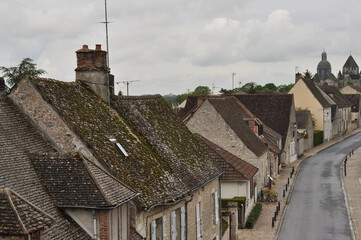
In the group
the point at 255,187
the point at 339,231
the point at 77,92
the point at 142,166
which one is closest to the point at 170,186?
the point at 142,166

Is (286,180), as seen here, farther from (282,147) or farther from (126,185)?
(126,185)

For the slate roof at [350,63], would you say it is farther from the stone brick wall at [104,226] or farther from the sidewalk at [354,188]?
the stone brick wall at [104,226]

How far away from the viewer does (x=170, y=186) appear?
54.8ft

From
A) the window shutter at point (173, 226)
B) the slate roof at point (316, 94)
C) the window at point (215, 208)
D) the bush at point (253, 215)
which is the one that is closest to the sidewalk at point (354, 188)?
the bush at point (253, 215)

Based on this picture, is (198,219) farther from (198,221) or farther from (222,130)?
(222,130)

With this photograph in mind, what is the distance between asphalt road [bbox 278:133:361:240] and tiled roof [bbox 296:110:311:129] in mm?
10202

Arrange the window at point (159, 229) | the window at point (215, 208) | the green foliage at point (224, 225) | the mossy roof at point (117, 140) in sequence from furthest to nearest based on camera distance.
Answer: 1. the green foliage at point (224, 225)
2. the window at point (215, 208)
3. the window at point (159, 229)
4. the mossy roof at point (117, 140)

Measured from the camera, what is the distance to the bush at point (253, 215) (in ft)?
96.2

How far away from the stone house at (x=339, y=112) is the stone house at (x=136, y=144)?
60.4m

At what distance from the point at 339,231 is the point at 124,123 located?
52.2 feet

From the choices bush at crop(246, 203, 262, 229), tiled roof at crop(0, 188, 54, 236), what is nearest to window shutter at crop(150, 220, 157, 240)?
tiled roof at crop(0, 188, 54, 236)

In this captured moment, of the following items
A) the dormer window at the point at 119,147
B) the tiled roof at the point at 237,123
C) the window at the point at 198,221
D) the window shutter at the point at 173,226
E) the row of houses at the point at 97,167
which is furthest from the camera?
the tiled roof at the point at 237,123

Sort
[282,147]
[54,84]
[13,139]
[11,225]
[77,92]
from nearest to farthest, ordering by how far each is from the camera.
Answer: [11,225], [13,139], [54,84], [77,92], [282,147]

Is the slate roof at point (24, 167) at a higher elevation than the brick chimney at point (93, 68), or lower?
lower
